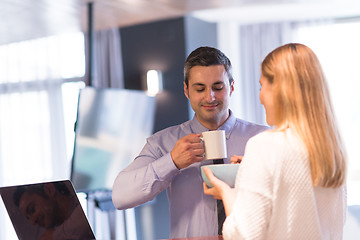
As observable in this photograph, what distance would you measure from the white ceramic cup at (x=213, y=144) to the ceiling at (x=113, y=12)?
3.14m

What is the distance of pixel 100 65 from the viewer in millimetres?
6172

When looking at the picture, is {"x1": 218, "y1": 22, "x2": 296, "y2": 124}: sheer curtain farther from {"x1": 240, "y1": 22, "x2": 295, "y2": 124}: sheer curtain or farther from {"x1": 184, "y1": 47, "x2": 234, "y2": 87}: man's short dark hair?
{"x1": 184, "y1": 47, "x2": 234, "y2": 87}: man's short dark hair

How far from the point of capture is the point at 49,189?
166 cm

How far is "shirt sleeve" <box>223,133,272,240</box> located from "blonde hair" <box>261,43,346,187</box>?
0.11 m

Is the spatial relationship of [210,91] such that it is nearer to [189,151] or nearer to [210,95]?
[210,95]

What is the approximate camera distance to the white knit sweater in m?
1.29

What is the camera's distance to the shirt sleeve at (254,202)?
129 centimetres

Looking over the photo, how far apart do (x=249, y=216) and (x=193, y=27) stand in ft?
14.5

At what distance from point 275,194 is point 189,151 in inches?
21.5

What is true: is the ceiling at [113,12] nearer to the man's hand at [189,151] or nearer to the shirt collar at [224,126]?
the shirt collar at [224,126]

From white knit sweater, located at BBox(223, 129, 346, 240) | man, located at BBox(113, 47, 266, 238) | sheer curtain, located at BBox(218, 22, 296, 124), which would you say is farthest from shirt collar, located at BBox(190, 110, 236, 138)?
sheer curtain, located at BBox(218, 22, 296, 124)

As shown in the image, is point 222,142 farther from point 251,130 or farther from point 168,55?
point 168,55

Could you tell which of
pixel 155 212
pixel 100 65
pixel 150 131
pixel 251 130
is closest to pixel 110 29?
pixel 100 65

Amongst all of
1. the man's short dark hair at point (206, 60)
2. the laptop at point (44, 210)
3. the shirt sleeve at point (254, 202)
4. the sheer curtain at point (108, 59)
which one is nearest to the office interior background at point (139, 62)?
the sheer curtain at point (108, 59)
